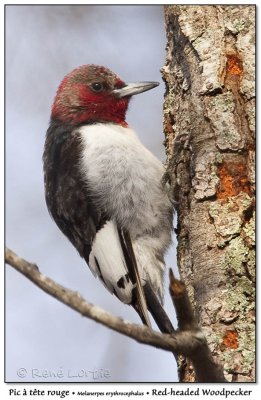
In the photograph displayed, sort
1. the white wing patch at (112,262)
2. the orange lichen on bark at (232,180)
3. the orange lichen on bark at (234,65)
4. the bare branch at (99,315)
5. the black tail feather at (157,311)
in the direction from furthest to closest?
the white wing patch at (112,262), the black tail feather at (157,311), the orange lichen on bark at (234,65), the orange lichen on bark at (232,180), the bare branch at (99,315)

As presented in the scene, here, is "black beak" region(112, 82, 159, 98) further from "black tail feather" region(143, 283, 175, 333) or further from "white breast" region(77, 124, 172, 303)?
"black tail feather" region(143, 283, 175, 333)

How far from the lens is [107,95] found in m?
4.05

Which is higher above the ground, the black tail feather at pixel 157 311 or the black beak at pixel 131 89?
the black beak at pixel 131 89

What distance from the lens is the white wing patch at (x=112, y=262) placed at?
3385 mm

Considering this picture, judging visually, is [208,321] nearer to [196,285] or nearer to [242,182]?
[196,285]

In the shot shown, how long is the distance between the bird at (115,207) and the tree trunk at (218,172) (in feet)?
1.27

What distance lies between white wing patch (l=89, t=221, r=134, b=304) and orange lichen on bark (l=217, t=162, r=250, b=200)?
922mm

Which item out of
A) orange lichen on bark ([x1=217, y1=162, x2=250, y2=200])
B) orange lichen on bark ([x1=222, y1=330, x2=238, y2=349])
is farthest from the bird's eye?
orange lichen on bark ([x1=222, y1=330, x2=238, y2=349])

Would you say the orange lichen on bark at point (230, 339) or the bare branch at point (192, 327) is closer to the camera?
the bare branch at point (192, 327)

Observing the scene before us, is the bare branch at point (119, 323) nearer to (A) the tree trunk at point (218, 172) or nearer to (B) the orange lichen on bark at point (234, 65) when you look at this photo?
(A) the tree trunk at point (218, 172)

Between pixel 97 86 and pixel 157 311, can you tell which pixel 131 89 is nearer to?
pixel 97 86

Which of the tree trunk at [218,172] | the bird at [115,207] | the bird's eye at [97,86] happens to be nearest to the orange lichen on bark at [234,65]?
the tree trunk at [218,172]
